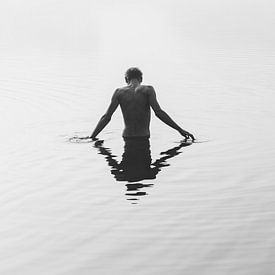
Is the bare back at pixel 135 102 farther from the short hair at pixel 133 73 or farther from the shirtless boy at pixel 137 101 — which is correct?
the short hair at pixel 133 73

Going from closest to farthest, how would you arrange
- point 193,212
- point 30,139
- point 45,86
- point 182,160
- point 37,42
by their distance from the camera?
point 193,212 < point 182,160 < point 30,139 < point 45,86 < point 37,42

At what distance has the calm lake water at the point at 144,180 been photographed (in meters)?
8.40

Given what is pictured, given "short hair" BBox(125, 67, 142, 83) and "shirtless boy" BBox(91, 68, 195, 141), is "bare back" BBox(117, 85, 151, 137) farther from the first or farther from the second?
"short hair" BBox(125, 67, 142, 83)

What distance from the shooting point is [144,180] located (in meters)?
11.9

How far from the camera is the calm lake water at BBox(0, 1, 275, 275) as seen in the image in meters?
8.40

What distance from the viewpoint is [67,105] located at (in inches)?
851

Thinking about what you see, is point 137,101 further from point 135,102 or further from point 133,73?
point 133,73

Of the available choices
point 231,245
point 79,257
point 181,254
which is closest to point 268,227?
point 231,245

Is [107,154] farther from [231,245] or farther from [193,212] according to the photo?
[231,245]

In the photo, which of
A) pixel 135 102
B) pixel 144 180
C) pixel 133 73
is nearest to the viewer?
pixel 144 180

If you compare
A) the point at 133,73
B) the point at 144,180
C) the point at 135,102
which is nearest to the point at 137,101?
the point at 135,102

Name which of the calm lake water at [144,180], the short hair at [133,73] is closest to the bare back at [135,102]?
the short hair at [133,73]

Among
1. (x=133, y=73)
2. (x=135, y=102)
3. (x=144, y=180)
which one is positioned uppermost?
(x=133, y=73)

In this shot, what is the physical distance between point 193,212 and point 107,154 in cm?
427
